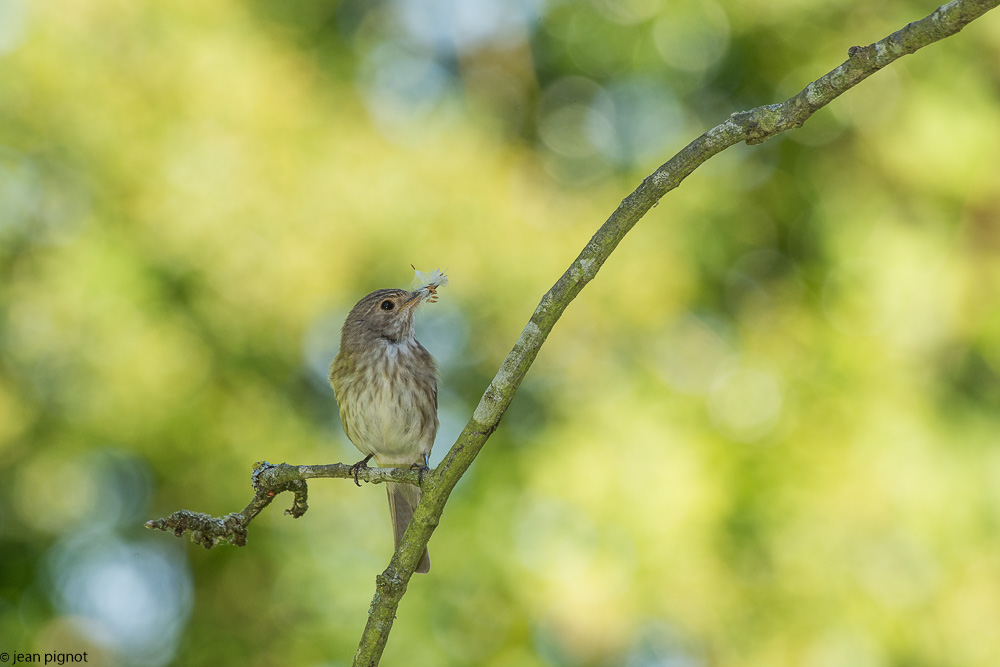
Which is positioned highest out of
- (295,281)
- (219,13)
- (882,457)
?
(219,13)

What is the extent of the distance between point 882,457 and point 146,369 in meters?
4.95

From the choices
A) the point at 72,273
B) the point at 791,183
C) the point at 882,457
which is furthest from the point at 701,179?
the point at 72,273

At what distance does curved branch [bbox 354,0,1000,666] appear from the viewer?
1.92 meters

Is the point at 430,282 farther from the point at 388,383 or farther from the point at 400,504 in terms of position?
the point at 400,504

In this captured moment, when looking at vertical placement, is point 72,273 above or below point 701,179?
below

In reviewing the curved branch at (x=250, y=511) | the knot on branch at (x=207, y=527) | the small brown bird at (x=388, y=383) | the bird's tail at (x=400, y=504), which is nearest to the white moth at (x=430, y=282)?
the small brown bird at (x=388, y=383)

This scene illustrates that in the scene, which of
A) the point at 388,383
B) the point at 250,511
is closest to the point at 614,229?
the point at 250,511

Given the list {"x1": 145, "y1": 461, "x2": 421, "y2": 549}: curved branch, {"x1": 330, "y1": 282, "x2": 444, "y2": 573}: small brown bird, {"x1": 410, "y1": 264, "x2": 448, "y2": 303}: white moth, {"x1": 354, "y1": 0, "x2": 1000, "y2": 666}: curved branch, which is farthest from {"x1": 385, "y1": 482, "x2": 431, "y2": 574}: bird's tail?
{"x1": 354, "y1": 0, "x2": 1000, "y2": 666}: curved branch

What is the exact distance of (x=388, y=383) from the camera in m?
4.91

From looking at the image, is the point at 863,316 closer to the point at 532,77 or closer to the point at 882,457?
the point at 882,457

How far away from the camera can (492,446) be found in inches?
280

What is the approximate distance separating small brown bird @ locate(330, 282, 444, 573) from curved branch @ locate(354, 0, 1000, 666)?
239 cm

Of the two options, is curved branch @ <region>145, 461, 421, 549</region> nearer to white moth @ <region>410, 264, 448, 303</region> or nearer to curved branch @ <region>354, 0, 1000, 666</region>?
curved branch @ <region>354, 0, 1000, 666</region>

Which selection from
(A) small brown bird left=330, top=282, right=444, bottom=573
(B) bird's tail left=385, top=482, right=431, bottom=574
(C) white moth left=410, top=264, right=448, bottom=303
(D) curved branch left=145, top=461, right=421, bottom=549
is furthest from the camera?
(B) bird's tail left=385, top=482, right=431, bottom=574
